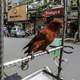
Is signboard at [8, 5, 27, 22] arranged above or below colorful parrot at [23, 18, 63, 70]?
below

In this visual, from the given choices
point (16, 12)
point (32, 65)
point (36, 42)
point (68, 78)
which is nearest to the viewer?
point (36, 42)

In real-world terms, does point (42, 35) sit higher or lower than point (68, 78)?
higher

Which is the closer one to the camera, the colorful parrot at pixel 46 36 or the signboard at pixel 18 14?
the colorful parrot at pixel 46 36

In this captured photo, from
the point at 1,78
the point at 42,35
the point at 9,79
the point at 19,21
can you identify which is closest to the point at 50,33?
the point at 42,35

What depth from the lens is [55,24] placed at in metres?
2.17

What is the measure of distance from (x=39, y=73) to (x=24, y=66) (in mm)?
139

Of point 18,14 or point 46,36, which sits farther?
point 18,14

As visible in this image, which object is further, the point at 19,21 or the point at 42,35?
the point at 19,21

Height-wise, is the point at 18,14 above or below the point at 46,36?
below

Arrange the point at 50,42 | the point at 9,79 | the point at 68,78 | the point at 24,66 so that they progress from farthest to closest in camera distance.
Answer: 1. the point at 68,78
2. the point at 50,42
3. the point at 24,66
4. the point at 9,79

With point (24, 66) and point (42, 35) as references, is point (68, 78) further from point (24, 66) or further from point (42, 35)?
point (24, 66)

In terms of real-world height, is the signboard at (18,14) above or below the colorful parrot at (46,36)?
below

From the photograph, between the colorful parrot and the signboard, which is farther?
the signboard

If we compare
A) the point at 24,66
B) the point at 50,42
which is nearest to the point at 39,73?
the point at 24,66
